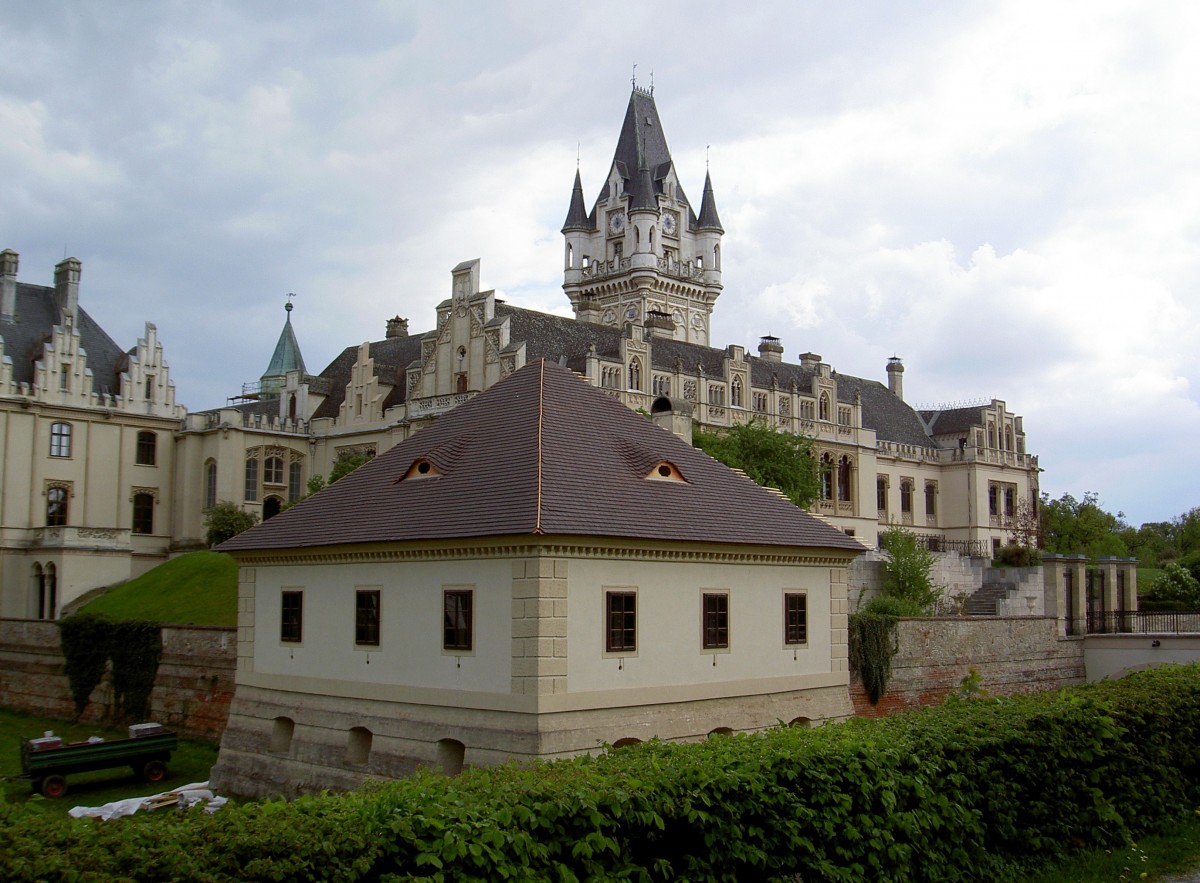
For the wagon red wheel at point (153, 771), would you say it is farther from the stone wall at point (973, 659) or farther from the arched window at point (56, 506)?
the arched window at point (56, 506)

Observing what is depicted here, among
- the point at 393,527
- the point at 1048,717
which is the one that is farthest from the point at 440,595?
the point at 1048,717

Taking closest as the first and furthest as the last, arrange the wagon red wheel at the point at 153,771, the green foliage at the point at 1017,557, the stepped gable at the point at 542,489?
the stepped gable at the point at 542,489 < the wagon red wheel at the point at 153,771 < the green foliage at the point at 1017,557

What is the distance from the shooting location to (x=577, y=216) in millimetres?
101812

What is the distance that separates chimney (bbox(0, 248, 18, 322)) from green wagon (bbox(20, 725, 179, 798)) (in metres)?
36.7

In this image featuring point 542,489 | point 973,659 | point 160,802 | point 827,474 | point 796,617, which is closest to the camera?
point 542,489

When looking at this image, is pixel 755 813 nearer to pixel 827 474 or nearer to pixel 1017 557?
pixel 1017 557

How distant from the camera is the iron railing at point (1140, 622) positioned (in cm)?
4662

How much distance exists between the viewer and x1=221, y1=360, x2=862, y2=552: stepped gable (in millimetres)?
24266

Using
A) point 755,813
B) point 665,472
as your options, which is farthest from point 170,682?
point 755,813

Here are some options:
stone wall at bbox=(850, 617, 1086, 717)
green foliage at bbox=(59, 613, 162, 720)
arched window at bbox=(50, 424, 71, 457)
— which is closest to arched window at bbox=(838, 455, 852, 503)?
stone wall at bbox=(850, 617, 1086, 717)

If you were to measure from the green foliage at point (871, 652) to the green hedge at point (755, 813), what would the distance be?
13.6 meters

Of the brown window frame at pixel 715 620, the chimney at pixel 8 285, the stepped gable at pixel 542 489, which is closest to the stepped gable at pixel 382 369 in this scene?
the chimney at pixel 8 285

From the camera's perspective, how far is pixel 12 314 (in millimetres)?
62312

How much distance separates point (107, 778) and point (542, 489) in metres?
18.0
